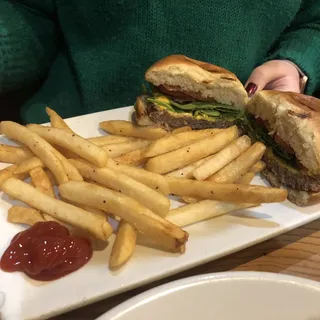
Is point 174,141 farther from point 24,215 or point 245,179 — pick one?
point 24,215

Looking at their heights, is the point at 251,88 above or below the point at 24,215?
above

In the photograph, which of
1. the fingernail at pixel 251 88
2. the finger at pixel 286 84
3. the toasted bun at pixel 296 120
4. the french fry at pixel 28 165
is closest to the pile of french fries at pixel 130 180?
the french fry at pixel 28 165

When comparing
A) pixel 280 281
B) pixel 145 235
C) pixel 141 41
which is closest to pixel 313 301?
pixel 280 281

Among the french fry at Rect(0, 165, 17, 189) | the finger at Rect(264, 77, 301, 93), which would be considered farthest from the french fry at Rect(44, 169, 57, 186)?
the finger at Rect(264, 77, 301, 93)

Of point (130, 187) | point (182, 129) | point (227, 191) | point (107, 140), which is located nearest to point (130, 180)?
point (130, 187)

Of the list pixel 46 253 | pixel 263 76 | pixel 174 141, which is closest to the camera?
pixel 46 253
